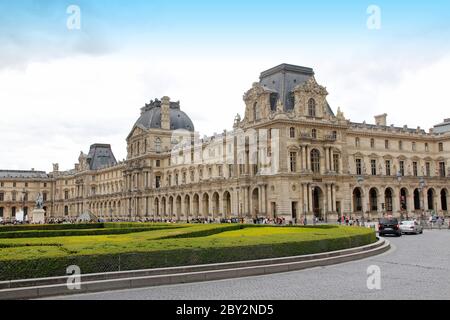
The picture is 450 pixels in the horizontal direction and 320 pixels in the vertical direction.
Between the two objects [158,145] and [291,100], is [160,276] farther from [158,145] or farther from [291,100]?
[158,145]

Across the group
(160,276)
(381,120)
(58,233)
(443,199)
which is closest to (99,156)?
(381,120)

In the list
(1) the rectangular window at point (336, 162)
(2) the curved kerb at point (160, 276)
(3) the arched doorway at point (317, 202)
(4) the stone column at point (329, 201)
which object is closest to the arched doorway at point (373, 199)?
(1) the rectangular window at point (336, 162)

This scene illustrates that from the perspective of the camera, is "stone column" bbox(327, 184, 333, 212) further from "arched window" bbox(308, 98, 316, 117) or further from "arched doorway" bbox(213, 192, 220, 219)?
"arched doorway" bbox(213, 192, 220, 219)

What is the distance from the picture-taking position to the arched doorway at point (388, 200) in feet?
254

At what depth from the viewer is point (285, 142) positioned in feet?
212

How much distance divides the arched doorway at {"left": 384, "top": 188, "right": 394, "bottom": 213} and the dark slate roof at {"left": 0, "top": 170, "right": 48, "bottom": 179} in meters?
116

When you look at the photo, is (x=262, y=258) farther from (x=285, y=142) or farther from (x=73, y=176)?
(x=73, y=176)

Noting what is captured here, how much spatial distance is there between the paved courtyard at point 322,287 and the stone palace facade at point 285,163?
34909 millimetres

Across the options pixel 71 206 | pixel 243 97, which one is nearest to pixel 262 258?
pixel 243 97

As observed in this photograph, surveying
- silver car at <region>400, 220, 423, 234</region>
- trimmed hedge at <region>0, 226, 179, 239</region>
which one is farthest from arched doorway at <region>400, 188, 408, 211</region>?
trimmed hedge at <region>0, 226, 179, 239</region>

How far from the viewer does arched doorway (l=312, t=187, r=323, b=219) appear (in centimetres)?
6750

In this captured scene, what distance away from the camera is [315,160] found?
68.0 m

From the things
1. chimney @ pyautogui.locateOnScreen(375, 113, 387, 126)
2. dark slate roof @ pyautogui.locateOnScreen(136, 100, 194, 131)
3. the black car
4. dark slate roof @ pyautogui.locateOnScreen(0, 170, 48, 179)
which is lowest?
the black car
